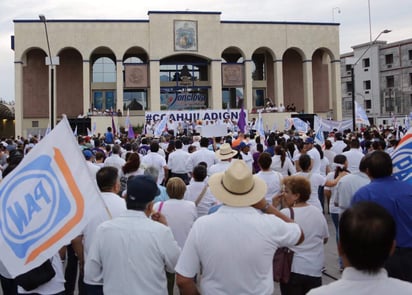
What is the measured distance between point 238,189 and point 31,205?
1.60 meters

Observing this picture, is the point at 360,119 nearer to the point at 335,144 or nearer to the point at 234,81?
the point at 335,144

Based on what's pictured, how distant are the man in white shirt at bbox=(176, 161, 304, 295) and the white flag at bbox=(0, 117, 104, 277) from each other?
940 millimetres

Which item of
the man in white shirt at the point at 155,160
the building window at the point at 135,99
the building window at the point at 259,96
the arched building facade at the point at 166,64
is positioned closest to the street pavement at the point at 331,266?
the man in white shirt at the point at 155,160

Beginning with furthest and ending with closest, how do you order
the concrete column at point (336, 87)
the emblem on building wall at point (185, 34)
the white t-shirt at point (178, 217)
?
the concrete column at point (336, 87)
the emblem on building wall at point (185, 34)
the white t-shirt at point (178, 217)

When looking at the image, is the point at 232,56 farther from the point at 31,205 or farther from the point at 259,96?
the point at 31,205

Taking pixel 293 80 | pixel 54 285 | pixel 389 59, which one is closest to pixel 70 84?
pixel 293 80

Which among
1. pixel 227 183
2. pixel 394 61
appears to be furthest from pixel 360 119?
pixel 394 61

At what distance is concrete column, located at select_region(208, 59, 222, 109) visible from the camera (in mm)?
43781

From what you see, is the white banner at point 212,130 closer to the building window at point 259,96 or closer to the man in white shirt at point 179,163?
the man in white shirt at point 179,163

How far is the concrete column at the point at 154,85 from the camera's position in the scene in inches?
1679

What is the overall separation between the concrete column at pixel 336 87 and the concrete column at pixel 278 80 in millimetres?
5352

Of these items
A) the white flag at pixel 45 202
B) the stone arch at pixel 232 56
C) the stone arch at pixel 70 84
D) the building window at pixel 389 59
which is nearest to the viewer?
the white flag at pixel 45 202

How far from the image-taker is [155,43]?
42562 mm

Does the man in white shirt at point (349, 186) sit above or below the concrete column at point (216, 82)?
below
